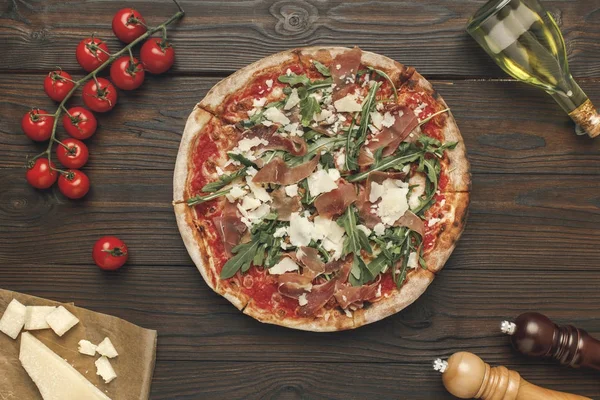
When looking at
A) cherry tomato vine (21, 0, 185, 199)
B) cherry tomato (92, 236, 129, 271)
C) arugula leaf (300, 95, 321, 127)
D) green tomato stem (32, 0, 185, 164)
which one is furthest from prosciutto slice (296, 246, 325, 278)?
green tomato stem (32, 0, 185, 164)

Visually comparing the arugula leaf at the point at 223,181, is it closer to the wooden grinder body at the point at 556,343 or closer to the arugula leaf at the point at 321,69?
the arugula leaf at the point at 321,69

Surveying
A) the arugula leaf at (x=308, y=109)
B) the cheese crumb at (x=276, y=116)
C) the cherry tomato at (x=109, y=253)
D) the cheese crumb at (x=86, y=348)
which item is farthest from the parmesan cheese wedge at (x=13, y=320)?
the arugula leaf at (x=308, y=109)

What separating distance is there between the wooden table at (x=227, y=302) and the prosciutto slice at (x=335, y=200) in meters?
0.57

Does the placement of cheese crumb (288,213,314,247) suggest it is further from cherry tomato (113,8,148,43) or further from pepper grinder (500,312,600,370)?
cherry tomato (113,8,148,43)

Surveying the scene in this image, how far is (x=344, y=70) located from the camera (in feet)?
8.36

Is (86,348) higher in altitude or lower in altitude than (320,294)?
higher

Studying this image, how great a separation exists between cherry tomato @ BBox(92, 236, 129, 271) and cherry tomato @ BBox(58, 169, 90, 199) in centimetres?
23

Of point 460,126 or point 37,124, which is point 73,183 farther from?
point 460,126

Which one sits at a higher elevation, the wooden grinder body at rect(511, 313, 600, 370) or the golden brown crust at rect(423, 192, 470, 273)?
the golden brown crust at rect(423, 192, 470, 273)

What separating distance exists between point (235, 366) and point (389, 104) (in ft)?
4.34

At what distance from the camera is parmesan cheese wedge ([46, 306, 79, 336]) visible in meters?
2.60

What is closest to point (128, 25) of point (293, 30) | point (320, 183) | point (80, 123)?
point (80, 123)

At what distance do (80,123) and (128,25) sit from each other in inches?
18.4

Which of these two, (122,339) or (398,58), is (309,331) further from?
(398,58)
